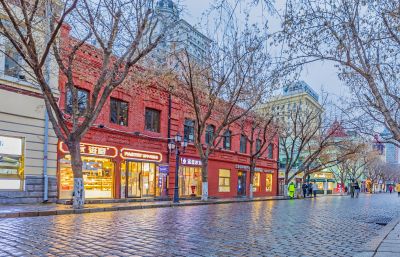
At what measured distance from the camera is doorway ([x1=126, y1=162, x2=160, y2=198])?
78.8ft

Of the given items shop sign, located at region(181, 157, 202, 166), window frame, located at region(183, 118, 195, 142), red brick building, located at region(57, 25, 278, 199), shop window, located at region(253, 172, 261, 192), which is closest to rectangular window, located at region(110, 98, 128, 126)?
red brick building, located at region(57, 25, 278, 199)

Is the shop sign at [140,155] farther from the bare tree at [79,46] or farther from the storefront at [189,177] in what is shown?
the bare tree at [79,46]

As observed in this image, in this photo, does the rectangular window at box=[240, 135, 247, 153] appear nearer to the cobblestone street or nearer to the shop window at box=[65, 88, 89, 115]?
the shop window at box=[65, 88, 89, 115]

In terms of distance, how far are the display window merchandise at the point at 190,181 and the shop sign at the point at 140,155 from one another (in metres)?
3.16

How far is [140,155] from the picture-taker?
24.6 metres

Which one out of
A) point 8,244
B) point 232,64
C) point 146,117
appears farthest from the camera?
point 146,117

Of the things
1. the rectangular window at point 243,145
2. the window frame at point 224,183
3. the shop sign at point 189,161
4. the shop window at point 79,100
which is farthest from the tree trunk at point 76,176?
the rectangular window at point 243,145

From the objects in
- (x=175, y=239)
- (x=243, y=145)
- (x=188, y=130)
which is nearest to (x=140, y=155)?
(x=188, y=130)

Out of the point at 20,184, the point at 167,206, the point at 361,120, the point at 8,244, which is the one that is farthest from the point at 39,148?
the point at 361,120

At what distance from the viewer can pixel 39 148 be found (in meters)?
18.8

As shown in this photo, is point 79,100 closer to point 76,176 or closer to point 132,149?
point 132,149

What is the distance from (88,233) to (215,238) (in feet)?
9.62

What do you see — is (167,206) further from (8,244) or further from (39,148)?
(8,244)

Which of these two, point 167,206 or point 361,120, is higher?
point 361,120
